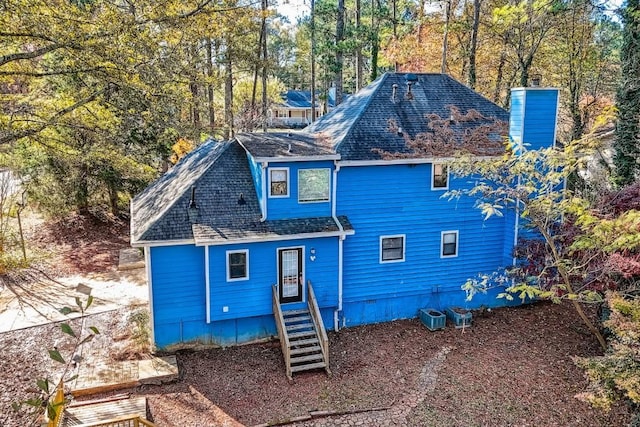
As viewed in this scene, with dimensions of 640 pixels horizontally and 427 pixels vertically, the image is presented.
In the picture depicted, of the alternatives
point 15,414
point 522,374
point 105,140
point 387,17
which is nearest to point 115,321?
point 15,414

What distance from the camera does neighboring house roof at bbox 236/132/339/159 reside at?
13.3m

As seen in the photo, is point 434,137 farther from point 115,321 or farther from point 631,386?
point 115,321

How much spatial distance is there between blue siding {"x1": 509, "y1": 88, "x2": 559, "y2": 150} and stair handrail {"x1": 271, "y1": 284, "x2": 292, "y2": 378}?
8803 mm

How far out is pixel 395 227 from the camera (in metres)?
14.5

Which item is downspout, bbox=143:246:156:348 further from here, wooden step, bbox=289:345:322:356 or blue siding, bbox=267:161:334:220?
wooden step, bbox=289:345:322:356

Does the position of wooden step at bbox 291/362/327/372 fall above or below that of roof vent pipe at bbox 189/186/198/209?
below

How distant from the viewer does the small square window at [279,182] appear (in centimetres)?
1329

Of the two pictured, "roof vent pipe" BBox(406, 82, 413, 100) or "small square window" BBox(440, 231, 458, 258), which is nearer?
"small square window" BBox(440, 231, 458, 258)

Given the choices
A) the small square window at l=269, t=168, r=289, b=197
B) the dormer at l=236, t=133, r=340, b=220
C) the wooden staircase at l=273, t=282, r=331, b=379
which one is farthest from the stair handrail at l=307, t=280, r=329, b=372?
the small square window at l=269, t=168, r=289, b=197

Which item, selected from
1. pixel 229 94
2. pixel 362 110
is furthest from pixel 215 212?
pixel 229 94

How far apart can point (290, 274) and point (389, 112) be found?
6.24 m

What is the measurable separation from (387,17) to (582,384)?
2354cm

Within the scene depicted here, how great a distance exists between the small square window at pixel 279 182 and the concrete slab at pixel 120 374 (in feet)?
17.2

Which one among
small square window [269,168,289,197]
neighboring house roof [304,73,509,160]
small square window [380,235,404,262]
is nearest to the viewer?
small square window [269,168,289,197]
